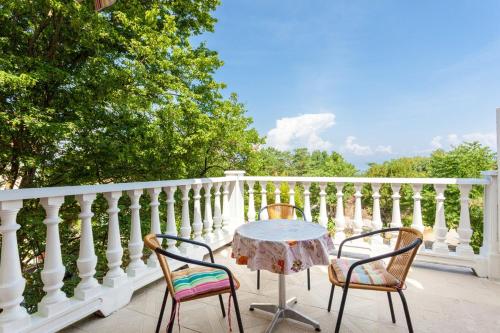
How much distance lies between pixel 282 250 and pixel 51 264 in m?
1.45

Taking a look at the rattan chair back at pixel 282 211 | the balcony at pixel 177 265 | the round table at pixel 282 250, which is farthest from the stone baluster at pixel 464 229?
the round table at pixel 282 250

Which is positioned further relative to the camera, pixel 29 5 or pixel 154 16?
pixel 154 16

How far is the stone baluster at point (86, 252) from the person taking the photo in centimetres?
194

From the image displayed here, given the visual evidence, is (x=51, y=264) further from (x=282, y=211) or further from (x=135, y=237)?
(x=282, y=211)

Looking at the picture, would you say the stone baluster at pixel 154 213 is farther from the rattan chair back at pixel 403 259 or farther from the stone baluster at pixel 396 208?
the stone baluster at pixel 396 208

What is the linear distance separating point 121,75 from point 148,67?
882 millimetres

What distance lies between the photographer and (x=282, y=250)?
1.68 meters

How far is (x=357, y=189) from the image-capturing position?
11.1 ft

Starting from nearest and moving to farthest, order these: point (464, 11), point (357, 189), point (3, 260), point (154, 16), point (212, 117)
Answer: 1. point (3, 260)
2. point (357, 189)
3. point (154, 16)
4. point (212, 117)
5. point (464, 11)

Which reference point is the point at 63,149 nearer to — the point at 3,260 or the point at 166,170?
the point at 166,170

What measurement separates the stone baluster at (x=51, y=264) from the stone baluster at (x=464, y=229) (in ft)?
11.6

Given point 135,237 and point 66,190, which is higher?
point 66,190

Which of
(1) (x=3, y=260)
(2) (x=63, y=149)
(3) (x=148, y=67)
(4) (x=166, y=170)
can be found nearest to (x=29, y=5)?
(3) (x=148, y=67)

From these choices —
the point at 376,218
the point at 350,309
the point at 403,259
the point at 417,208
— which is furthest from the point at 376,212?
the point at 403,259
